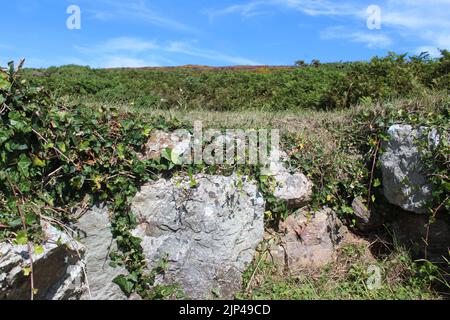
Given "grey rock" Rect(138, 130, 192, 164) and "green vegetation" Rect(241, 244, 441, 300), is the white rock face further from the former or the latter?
"grey rock" Rect(138, 130, 192, 164)

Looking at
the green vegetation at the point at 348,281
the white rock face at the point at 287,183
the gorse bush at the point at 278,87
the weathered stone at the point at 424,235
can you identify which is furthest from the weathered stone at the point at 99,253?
the weathered stone at the point at 424,235

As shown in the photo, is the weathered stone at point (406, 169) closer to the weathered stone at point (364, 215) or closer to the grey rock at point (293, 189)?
the weathered stone at point (364, 215)

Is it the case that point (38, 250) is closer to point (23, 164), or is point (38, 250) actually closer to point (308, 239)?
point (23, 164)

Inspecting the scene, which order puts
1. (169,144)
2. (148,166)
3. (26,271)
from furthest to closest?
(169,144) → (148,166) → (26,271)

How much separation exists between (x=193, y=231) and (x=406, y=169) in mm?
2067

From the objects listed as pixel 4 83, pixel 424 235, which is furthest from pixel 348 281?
pixel 4 83

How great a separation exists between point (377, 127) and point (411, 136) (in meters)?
0.48

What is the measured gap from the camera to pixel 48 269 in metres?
2.90

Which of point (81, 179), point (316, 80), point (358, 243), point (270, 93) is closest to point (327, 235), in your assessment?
point (358, 243)

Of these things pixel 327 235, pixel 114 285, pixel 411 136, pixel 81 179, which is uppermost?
pixel 411 136

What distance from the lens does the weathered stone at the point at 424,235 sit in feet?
12.2

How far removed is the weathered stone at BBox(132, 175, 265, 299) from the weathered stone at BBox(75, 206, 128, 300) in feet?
0.82
